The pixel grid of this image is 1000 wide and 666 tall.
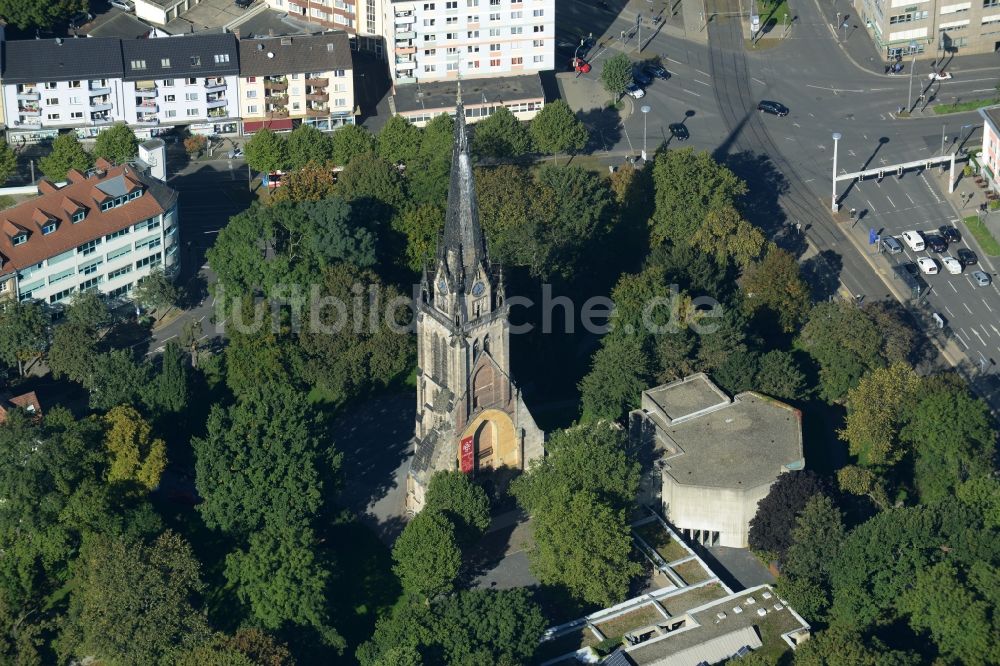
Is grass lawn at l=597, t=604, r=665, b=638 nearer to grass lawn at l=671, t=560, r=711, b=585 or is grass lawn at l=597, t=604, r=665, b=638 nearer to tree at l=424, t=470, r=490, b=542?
grass lawn at l=671, t=560, r=711, b=585

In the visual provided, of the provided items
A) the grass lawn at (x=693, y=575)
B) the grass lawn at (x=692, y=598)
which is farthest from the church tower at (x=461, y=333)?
the grass lawn at (x=692, y=598)

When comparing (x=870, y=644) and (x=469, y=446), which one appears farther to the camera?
(x=469, y=446)

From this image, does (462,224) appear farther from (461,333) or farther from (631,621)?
(631,621)

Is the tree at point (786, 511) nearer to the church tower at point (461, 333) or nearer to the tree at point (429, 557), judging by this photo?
the church tower at point (461, 333)

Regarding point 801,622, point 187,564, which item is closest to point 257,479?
point 187,564

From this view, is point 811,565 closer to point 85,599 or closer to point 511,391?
point 511,391

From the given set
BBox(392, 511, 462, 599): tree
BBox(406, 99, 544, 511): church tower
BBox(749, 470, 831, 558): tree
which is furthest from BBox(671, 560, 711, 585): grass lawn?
BBox(406, 99, 544, 511): church tower
